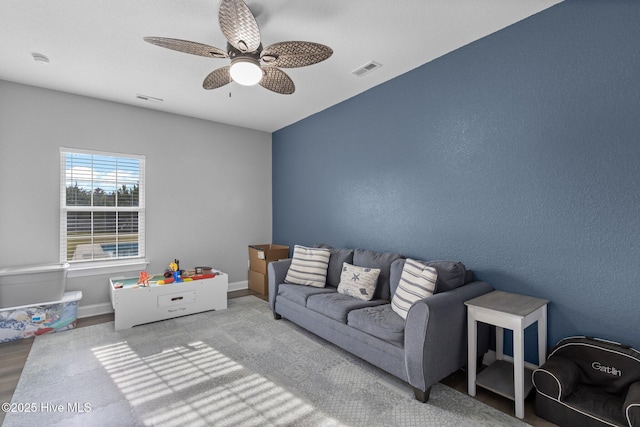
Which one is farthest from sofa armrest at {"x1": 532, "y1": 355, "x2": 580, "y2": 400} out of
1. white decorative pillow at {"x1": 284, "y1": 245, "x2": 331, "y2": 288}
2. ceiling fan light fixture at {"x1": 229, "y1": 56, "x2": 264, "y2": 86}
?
ceiling fan light fixture at {"x1": 229, "y1": 56, "x2": 264, "y2": 86}

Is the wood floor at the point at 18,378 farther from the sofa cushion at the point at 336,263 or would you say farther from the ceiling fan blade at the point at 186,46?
the ceiling fan blade at the point at 186,46

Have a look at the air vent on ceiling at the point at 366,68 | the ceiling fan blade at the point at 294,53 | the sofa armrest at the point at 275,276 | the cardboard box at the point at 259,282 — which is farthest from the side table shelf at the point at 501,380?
the cardboard box at the point at 259,282

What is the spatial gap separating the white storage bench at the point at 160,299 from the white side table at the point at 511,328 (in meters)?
3.06

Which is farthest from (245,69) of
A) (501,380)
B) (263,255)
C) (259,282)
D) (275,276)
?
(259,282)

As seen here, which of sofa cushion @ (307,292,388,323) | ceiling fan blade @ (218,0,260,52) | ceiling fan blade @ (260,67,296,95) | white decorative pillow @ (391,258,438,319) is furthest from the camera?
sofa cushion @ (307,292,388,323)

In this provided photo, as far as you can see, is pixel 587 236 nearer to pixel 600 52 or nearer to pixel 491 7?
pixel 600 52

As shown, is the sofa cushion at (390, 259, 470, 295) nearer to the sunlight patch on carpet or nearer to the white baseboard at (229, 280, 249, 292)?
the sunlight patch on carpet

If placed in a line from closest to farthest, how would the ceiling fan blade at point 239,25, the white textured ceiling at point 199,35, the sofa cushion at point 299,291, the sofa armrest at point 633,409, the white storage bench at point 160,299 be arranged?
the sofa armrest at point 633,409 → the ceiling fan blade at point 239,25 → the white textured ceiling at point 199,35 → the sofa cushion at point 299,291 → the white storage bench at point 160,299

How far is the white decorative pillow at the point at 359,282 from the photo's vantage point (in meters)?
3.11

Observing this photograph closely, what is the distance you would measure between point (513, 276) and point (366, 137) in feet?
7.02

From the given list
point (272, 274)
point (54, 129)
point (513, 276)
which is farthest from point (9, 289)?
point (513, 276)

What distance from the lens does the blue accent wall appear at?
6.53 ft

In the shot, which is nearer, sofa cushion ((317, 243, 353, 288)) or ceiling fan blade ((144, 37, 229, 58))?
ceiling fan blade ((144, 37, 229, 58))

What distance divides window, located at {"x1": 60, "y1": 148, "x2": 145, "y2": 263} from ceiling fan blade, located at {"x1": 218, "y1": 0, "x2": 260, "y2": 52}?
9.49 feet
